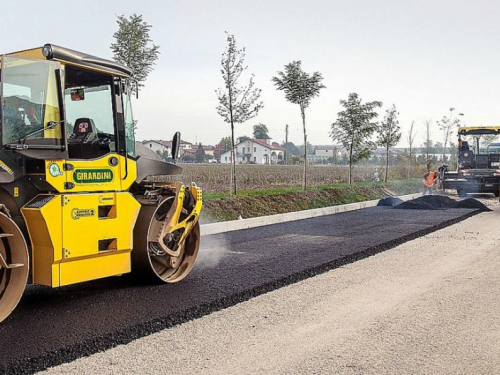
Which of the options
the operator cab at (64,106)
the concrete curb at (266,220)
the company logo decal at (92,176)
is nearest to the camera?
the operator cab at (64,106)

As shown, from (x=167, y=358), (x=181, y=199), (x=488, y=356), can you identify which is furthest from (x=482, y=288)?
(x=167, y=358)

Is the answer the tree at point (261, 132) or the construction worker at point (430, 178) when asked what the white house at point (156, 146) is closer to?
the construction worker at point (430, 178)

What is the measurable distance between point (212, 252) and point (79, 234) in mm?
3785

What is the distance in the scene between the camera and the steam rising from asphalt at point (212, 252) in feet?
25.9

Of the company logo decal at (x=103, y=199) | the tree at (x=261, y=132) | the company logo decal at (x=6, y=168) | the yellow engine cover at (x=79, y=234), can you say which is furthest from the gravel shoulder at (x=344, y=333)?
the tree at (x=261, y=132)

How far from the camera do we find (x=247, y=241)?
32.7ft

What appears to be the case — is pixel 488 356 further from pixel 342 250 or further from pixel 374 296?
pixel 342 250

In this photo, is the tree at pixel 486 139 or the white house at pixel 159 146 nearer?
the white house at pixel 159 146

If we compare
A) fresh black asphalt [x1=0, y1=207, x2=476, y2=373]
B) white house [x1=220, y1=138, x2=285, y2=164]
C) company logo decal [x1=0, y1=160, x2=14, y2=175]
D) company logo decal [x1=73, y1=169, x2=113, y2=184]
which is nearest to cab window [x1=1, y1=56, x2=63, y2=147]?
company logo decal [x1=0, y1=160, x2=14, y2=175]

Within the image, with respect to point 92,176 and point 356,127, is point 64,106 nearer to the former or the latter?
point 92,176

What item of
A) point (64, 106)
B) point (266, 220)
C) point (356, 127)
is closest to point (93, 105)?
point (64, 106)

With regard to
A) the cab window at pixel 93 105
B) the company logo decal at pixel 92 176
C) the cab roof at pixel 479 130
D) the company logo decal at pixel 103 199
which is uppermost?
the cab roof at pixel 479 130

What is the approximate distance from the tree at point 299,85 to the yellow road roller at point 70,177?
477 inches

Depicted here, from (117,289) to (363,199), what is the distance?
14594 millimetres
